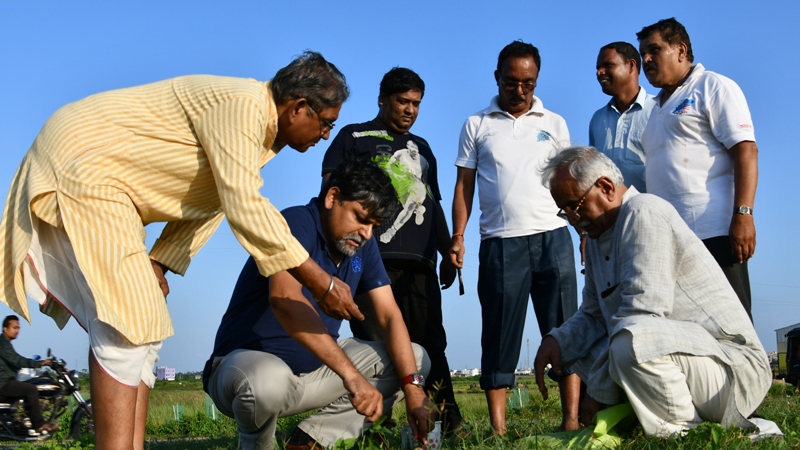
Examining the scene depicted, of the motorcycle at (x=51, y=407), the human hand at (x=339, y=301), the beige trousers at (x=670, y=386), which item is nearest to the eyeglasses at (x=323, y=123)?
the human hand at (x=339, y=301)

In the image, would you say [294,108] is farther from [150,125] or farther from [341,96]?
[150,125]

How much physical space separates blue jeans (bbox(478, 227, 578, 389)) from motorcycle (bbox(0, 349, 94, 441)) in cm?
589

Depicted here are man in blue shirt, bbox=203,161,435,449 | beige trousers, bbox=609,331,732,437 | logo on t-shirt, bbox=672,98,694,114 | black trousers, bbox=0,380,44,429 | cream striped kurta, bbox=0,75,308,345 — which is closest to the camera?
cream striped kurta, bbox=0,75,308,345

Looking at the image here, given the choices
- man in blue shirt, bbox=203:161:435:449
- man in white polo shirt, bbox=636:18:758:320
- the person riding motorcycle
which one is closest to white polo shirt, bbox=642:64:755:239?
man in white polo shirt, bbox=636:18:758:320

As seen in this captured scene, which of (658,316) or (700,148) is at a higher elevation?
Answer: (700,148)

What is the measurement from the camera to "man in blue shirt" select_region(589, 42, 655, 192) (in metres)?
5.68

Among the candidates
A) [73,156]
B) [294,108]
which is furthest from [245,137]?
[73,156]

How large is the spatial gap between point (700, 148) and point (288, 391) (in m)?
2.76

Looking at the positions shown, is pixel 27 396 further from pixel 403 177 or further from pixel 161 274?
pixel 161 274

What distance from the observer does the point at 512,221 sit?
5383mm

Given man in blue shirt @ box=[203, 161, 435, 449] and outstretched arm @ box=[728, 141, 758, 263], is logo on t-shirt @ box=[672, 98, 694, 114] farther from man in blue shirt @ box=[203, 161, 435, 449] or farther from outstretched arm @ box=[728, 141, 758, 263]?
man in blue shirt @ box=[203, 161, 435, 449]

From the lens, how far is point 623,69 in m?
5.94

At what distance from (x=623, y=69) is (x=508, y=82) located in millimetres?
897

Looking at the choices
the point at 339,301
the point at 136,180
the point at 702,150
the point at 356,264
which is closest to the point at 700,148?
the point at 702,150
